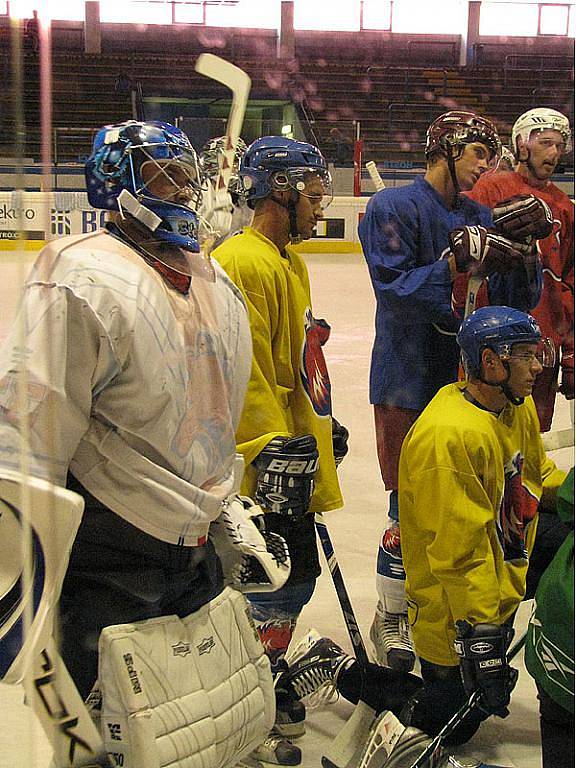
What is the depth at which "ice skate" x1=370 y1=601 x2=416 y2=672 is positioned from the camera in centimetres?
167

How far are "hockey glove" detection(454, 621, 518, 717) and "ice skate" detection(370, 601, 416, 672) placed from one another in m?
0.17

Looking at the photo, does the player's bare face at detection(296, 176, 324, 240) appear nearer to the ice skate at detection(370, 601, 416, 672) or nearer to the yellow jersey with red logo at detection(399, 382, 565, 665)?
the yellow jersey with red logo at detection(399, 382, 565, 665)

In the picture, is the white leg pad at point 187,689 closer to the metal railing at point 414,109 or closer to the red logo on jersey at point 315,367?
the red logo on jersey at point 315,367

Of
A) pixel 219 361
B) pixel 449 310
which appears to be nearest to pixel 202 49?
pixel 219 361

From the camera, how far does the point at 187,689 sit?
46.9 inches

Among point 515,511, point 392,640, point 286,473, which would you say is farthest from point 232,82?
point 392,640

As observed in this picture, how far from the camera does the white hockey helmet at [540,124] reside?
1041 millimetres

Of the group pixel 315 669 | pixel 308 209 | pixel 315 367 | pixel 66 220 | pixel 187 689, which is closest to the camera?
pixel 66 220

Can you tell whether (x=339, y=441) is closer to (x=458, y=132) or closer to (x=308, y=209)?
(x=308, y=209)

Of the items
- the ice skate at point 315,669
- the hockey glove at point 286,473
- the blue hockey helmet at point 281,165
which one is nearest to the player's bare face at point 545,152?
the blue hockey helmet at point 281,165

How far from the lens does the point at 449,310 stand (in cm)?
135

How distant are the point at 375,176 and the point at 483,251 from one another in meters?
0.17

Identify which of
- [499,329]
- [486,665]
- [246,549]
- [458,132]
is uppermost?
[458,132]

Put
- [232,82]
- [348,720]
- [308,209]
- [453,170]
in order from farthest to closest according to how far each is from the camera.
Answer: [348,720] < [308,209] < [453,170] < [232,82]
